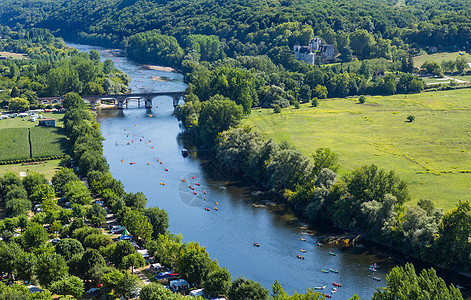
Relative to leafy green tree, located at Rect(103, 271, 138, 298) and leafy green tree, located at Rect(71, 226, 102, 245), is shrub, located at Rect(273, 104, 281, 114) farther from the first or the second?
leafy green tree, located at Rect(103, 271, 138, 298)

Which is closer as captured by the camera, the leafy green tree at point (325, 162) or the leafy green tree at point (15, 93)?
the leafy green tree at point (325, 162)

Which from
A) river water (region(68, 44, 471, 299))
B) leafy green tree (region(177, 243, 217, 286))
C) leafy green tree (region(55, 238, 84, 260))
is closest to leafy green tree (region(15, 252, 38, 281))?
leafy green tree (region(55, 238, 84, 260))

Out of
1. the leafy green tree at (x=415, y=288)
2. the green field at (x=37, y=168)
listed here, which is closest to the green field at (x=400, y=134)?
the leafy green tree at (x=415, y=288)

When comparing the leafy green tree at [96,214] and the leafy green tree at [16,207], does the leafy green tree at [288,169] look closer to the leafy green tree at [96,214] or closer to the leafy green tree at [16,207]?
the leafy green tree at [96,214]

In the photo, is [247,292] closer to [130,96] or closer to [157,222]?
[157,222]

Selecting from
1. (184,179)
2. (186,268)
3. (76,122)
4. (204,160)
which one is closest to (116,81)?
(76,122)

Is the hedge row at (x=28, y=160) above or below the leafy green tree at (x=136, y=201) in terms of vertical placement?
below
